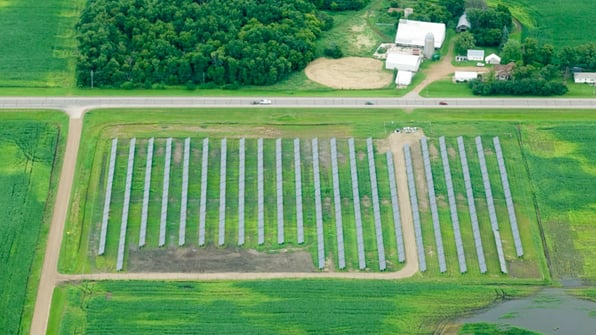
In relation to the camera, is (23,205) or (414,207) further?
(414,207)

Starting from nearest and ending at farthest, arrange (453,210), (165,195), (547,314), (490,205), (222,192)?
1. (547,314)
2. (453,210)
3. (490,205)
4. (165,195)
5. (222,192)

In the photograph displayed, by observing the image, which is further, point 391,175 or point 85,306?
point 391,175

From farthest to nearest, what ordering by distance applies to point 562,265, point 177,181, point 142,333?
point 177,181 < point 562,265 < point 142,333

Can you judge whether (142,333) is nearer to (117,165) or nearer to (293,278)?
(293,278)

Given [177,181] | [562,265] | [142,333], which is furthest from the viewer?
[177,181]

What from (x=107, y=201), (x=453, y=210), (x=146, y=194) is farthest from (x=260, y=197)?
(x=453, y=210)

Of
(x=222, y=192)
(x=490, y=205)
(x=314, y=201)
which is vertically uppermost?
(x=490, y=205)

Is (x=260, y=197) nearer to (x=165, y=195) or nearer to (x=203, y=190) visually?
(x=203, y=190)

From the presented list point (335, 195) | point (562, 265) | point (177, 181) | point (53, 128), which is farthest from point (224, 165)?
point (562, 265)

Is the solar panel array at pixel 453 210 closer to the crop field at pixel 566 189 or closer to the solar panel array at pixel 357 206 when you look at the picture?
the crop field at pixel 566 189
